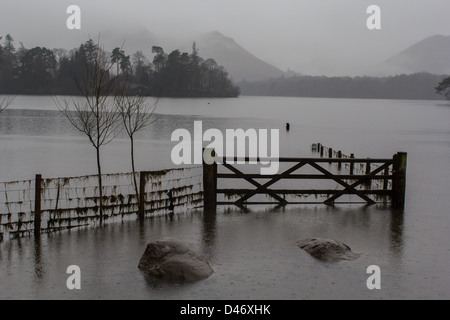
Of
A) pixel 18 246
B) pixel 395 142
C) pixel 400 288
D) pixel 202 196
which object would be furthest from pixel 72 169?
pixel 395 142

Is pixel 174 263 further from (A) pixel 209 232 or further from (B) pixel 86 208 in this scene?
(B) pixel 86 208

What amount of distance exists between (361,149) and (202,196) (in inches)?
1443

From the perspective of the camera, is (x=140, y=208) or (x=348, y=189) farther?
(x=348, y=189)

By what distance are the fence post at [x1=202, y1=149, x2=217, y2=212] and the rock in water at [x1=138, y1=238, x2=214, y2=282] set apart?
206 inches

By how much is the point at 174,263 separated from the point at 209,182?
5.87 metres

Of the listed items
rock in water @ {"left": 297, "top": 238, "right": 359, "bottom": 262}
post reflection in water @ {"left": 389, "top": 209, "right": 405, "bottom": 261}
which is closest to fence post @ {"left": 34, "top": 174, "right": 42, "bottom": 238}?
rock in water @ {"left": 297, "top": 238, "right": 359, "bottom": 262}

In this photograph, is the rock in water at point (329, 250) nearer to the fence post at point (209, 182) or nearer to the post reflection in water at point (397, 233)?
the post reflection in water at point (397, 233)

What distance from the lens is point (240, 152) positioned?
44719mm

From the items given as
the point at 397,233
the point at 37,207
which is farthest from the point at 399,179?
the point at 37,207

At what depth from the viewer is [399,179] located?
17172mm

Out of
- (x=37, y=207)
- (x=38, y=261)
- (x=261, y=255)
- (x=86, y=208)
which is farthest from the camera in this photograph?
(x=86, y=208)

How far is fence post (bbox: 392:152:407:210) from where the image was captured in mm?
16984

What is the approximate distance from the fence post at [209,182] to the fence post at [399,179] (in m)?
6.12
